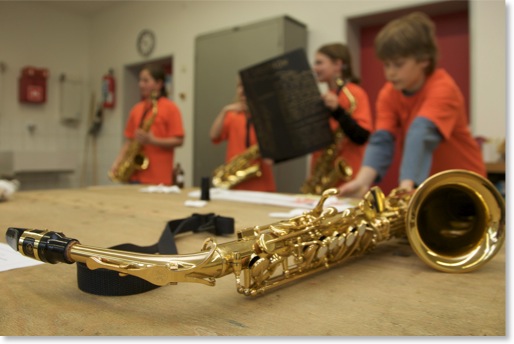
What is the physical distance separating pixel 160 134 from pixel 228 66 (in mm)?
1037

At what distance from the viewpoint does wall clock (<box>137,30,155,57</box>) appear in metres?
4.73

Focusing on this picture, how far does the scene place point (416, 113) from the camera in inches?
57.6

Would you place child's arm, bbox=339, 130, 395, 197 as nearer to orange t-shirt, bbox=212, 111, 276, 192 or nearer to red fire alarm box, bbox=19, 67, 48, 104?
orange t-shirt, bbox=212, 111, 276, 192

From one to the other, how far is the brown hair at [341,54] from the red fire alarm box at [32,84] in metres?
3.99

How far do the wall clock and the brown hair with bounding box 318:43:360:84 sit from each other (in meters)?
2.98

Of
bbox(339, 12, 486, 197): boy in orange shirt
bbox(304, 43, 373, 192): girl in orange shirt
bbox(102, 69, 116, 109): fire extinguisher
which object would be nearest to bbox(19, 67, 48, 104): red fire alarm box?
bbox(102, 69, 116, 109): fire extinguisher

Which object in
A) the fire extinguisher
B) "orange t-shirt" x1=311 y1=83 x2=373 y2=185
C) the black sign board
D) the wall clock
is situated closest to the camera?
the black sign board

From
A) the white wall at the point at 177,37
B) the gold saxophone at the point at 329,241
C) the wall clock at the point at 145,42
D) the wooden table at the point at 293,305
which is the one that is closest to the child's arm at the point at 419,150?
the gold saxophone at the point at 329,241

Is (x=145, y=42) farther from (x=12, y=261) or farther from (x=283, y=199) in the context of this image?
(x=12, y=261)

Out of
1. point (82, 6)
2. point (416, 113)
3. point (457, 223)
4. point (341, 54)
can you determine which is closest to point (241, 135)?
point (341, 54)

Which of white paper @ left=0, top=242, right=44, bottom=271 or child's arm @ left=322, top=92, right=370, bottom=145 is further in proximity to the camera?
child's arm @ left=322, top=92, right=370, bottom=145

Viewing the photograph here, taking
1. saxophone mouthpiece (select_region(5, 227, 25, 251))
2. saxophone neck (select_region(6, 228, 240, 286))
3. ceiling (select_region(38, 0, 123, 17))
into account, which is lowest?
saxophone neck (select_region(6, 228, 240, 286))

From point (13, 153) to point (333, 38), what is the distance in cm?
356

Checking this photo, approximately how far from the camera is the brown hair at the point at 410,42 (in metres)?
1.42
